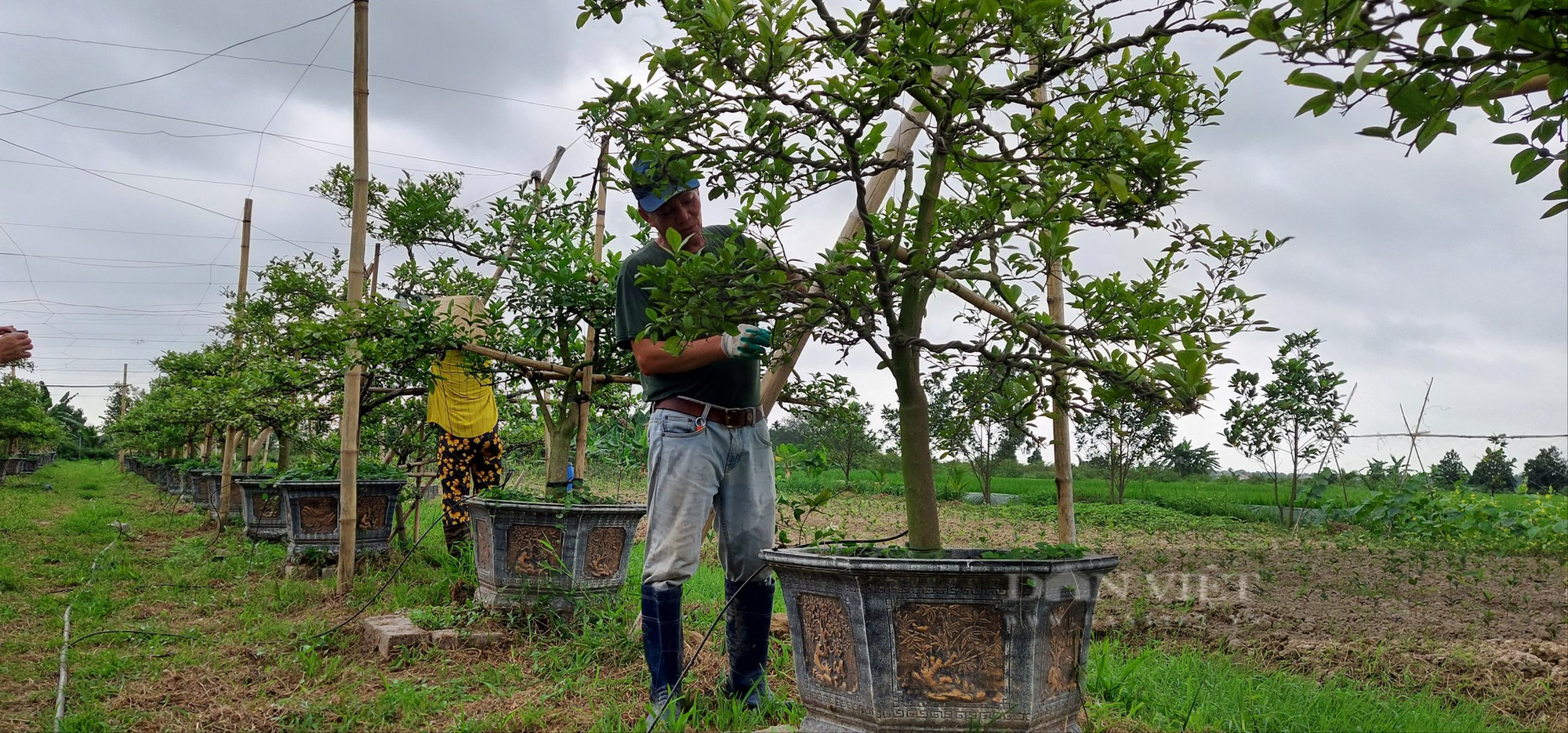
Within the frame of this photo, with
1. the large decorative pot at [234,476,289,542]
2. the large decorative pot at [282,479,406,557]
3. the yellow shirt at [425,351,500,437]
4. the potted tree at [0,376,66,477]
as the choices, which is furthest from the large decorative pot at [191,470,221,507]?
the potted tree at [0,376,66,477]

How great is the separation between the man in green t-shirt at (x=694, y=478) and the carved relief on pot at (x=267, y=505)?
6907 millimetres

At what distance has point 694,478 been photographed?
285 cm

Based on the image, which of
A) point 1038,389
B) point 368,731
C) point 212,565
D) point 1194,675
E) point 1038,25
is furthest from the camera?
point 212,565

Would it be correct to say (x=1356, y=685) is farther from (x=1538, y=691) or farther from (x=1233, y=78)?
(x=1233, y=78)

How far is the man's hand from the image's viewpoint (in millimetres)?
3760

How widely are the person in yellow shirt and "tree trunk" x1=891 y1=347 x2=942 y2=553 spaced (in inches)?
162

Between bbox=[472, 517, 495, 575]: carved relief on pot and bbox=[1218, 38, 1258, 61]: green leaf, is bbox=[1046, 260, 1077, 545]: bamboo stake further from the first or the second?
bbox=[472, 517, 495, 575]: carved relief on pot

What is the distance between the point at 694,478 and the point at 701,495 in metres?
0.06

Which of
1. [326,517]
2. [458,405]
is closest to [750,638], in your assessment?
[458,405]

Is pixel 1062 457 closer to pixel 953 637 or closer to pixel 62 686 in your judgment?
pixel 953 637

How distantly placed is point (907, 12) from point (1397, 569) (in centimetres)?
623

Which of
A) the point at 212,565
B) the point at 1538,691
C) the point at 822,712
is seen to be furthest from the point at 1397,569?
the point at 212,565

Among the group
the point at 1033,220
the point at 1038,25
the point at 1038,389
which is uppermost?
the point at 1038,25

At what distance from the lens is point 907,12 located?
6.40ft
